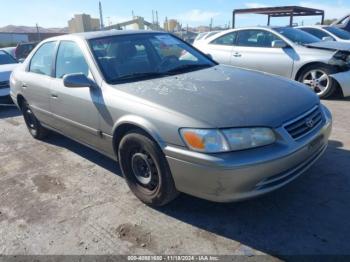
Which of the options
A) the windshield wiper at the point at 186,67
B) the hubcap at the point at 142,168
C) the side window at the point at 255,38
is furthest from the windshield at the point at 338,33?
the hubcap at the point at 142,168

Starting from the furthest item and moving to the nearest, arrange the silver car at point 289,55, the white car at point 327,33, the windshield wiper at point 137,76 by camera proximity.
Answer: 1. the white car at point 327,33
2. the silver car at point 289,55
3. the windshield wiper at point 137,76

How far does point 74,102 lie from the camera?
373 cm

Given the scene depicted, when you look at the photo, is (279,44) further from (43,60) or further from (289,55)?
(43,60)

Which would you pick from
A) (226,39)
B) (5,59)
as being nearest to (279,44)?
(226,39)

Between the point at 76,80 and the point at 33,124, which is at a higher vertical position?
the point at 76,80

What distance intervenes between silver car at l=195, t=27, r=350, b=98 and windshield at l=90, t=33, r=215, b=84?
3193mm

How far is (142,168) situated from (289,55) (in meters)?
4.91

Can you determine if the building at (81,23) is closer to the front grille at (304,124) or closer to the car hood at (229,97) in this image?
the car hood at (229,97)

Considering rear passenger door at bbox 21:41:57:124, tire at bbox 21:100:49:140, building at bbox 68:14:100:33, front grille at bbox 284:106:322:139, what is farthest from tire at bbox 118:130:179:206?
building at bbox 68:14:100:33

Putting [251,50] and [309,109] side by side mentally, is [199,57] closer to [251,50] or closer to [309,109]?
[309,109]

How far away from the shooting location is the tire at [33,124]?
515 cm

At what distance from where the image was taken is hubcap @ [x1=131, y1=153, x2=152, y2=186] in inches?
118

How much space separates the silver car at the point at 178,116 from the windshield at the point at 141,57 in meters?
0.01

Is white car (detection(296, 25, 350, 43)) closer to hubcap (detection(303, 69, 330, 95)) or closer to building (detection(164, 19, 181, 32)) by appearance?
hubcap (detection(303, 69, 330, 95))
